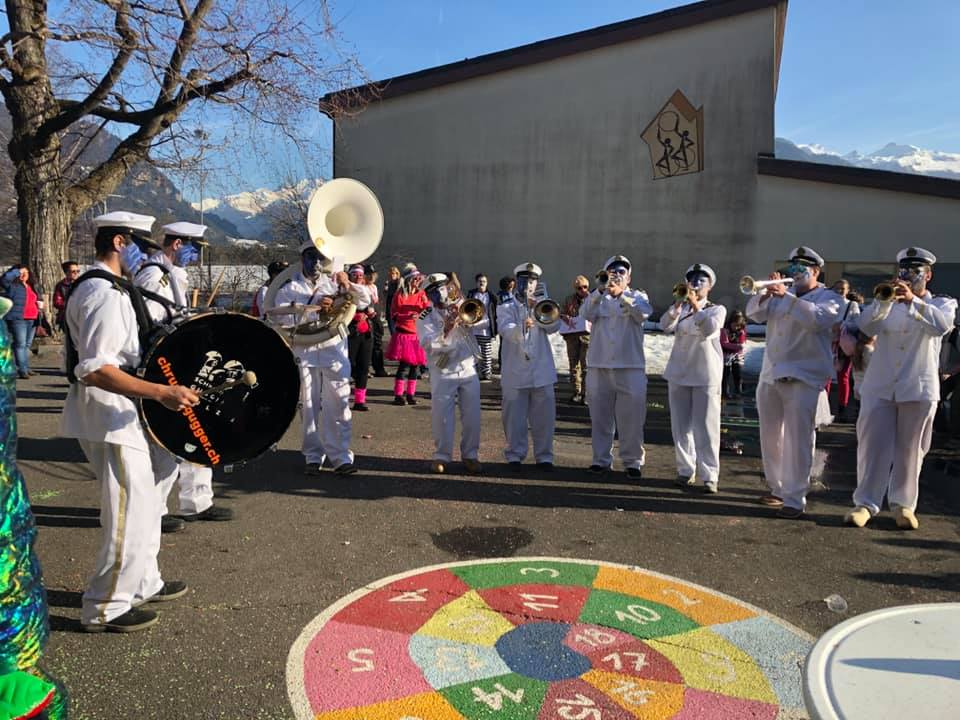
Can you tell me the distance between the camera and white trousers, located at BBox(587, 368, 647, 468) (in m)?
7.44

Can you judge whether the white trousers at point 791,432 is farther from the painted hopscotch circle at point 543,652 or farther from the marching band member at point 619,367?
the painted hopscotch circle at point 543,652

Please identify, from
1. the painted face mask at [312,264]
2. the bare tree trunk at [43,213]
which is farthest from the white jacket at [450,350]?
the bare tree trunk at [43,213]

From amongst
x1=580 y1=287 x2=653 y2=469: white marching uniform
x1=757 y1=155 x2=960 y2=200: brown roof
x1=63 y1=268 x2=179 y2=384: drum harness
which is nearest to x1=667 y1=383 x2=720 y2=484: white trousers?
x1=580 y1=287 x2=653 y2=469: white marching uniform

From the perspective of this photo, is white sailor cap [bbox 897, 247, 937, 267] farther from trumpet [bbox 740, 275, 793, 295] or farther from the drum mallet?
the drum mallet

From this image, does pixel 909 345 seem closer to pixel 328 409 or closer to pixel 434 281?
pixel 434 281

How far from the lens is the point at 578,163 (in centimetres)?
2562

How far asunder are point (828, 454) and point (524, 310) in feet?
14.5

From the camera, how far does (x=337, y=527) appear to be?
5.77 metres

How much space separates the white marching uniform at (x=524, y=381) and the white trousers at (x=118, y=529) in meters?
4.36

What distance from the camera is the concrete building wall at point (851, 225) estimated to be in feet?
66.3

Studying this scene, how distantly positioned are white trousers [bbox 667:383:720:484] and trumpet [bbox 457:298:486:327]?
7.02 ft

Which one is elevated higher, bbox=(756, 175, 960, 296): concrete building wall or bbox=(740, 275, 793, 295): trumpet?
bbox=(756, 175, 960, 296): concrete building wall

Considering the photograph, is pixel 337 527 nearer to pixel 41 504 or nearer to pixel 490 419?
pixel 41 504

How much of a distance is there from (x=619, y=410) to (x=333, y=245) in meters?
3.43
